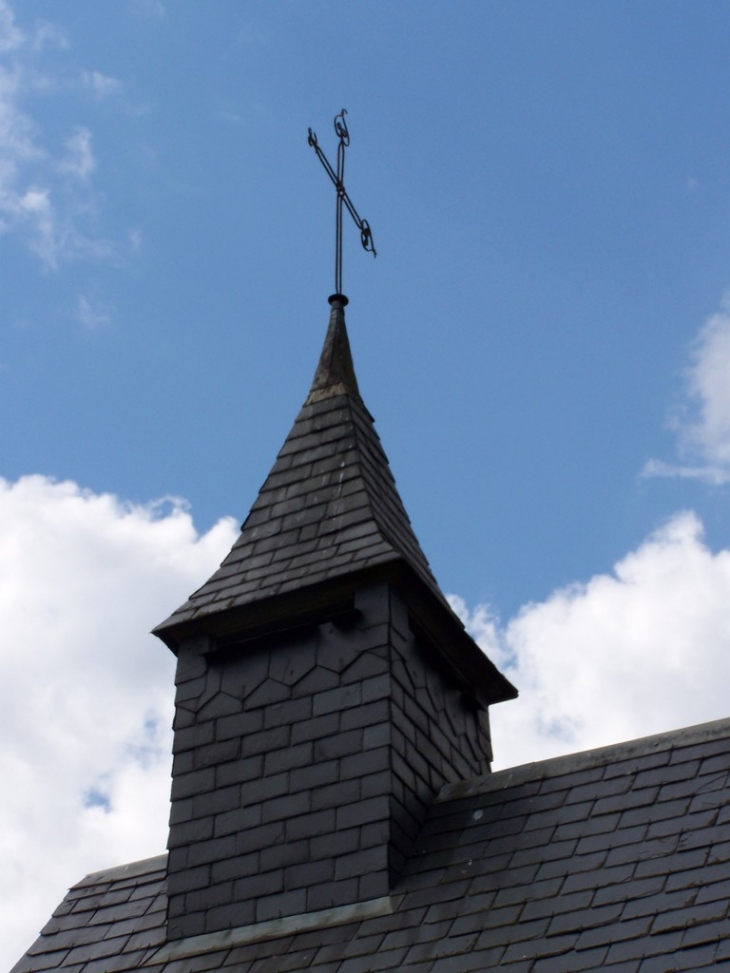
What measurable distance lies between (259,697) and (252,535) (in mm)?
1607

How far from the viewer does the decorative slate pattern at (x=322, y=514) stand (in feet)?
35.4

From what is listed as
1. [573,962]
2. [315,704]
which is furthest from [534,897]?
[315,704]

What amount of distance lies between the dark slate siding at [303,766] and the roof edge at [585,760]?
26cm

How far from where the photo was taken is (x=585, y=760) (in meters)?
9.59

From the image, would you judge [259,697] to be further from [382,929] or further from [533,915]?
[533,915]

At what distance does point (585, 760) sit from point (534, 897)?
1379 mm

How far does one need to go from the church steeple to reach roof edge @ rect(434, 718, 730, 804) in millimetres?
261

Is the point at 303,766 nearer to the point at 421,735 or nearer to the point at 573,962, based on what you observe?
the point at 421,735

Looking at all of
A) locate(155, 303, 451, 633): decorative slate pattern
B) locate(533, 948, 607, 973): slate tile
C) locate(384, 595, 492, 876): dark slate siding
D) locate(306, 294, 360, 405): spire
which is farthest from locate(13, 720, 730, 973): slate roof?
locate(306, 294, 360, 405): spire

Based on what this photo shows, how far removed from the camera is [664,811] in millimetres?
8688

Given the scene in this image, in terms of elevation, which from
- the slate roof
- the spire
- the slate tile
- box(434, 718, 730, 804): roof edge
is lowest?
the slate tile

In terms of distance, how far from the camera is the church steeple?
9570 millimetres

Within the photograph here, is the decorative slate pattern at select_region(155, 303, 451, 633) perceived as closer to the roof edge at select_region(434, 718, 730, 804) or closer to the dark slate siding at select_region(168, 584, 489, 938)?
the dark slate siding at select_region(168, 584, 489, 938)

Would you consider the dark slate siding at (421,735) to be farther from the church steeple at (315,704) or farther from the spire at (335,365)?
the spire at (335,365)
